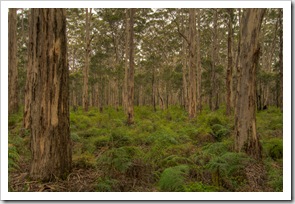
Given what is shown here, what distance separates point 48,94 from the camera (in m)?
3.65

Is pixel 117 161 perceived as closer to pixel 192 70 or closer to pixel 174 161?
pixel 174 161

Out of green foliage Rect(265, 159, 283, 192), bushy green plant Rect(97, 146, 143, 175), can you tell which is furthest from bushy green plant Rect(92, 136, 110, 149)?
green foliage Rect(265, 159, 283, 192)

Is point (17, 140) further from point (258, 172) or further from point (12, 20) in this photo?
point (12, 20)

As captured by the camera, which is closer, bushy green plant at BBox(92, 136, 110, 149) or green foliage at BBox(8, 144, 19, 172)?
green foliage at BBox(8, 144, 19, 172)

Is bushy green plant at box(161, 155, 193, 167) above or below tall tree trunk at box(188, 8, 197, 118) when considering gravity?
below

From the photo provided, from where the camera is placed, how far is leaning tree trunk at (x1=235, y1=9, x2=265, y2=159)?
16.0 feet

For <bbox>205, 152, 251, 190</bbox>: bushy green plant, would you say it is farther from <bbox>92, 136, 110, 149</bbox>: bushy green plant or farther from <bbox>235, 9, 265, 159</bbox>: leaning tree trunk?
<bbox>92, 136, 110, 149</bbox>: bushy green plant

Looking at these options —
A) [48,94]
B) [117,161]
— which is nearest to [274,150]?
[117,161]

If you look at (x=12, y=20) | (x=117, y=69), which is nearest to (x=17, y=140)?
(x=12, y=20)

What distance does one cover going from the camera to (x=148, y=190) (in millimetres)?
3939

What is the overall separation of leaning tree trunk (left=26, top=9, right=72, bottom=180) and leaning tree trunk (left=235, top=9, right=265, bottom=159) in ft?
11.5

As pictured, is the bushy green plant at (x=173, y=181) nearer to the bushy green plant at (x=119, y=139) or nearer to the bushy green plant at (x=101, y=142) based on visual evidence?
the bushy green plant at (x=119, y=139)

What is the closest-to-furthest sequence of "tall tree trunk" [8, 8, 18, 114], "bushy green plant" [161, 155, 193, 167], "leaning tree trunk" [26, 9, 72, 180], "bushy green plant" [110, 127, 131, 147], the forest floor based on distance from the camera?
"leaning tree trunk" [26, 9, 72, 180]
the forest floor
"bushy green plant" [161, 155, 193, 167]
"bushy green plant" [110, 127, 131, 147]
"tall tree trunk" [8, 8, 18, 114]

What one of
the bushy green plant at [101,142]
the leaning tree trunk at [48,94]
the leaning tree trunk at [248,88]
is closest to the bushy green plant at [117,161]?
the leaning tree trunk at [48,94]
